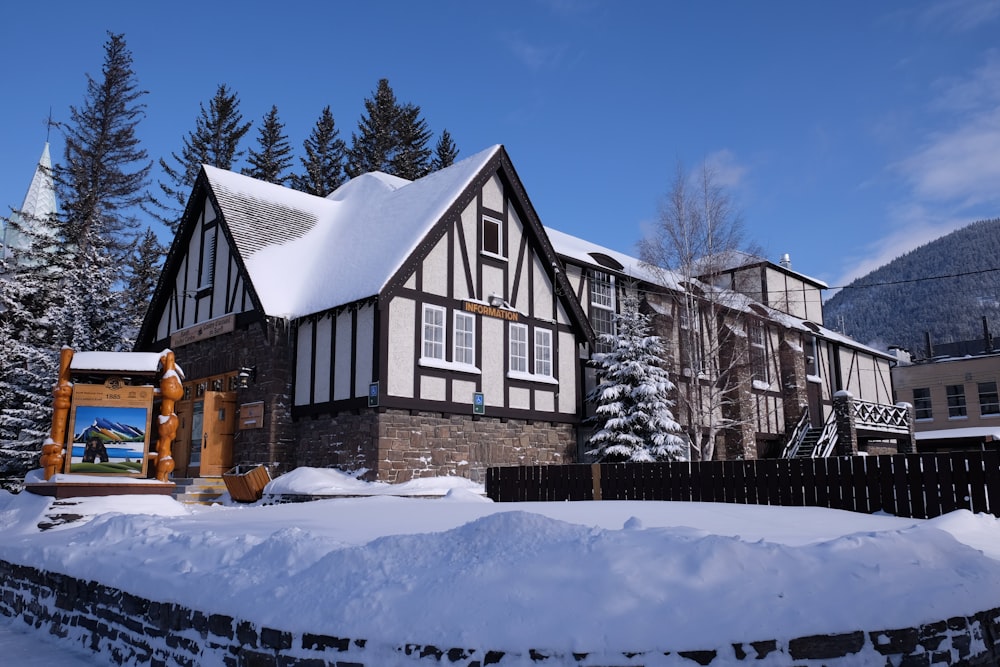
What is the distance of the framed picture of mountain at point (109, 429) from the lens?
43.2ft

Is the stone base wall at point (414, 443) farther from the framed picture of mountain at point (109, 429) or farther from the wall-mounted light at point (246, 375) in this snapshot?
the framed picture of mountain at point (109, 429)

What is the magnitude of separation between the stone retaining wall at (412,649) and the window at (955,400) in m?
42.0

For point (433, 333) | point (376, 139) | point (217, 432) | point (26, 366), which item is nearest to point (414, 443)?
point (433, 333)

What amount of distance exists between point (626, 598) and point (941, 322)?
11448 centimetres

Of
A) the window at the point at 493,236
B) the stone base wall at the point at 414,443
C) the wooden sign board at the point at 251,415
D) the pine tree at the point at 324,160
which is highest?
the pine tree at the point at 324,160

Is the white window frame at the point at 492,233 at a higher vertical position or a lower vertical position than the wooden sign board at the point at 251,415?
higher

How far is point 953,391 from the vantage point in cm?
4206

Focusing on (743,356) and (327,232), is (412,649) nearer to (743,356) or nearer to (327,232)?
(327,232)

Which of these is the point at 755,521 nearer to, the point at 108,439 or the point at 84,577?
the point at 84,577

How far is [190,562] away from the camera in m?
7.11

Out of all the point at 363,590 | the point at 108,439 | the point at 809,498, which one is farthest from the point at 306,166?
the point at 363,590

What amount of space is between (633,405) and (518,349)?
3551 millimetres

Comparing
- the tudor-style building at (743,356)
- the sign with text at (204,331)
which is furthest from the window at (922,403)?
the sign with text at (204,331)

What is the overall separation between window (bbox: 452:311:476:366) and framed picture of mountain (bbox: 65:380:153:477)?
7763 mm
